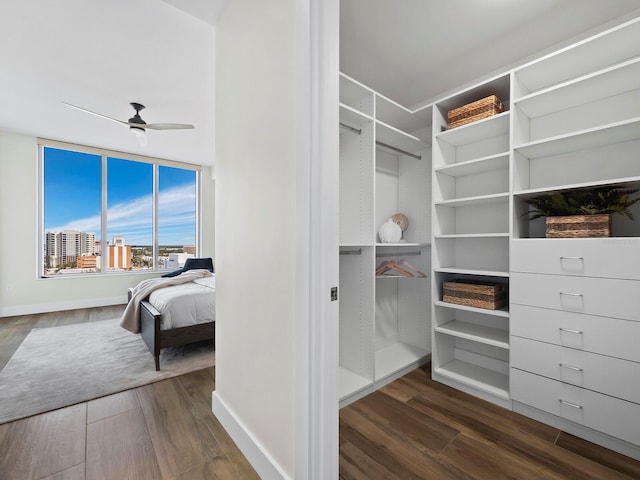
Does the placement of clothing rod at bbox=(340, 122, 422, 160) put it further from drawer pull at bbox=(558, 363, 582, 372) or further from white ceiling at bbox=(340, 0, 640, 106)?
drawer pull at bbox=(558, 363, 582, 372)

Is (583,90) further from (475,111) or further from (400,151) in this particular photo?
(400,151)

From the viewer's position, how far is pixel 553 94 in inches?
72.4

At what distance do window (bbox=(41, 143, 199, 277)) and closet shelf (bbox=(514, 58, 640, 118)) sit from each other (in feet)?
18.6

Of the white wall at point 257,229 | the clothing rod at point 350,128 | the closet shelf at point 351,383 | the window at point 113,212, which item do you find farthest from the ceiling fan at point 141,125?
the closet shelf at point 351,383

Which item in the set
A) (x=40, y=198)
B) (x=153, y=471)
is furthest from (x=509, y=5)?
(x=40, y=198)

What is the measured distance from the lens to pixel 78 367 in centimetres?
261

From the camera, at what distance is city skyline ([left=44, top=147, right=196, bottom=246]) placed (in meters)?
4.77

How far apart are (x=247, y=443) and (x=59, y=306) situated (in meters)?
4.88

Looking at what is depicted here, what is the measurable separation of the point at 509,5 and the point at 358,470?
108 inches

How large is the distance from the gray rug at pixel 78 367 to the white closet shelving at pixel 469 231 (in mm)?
2170

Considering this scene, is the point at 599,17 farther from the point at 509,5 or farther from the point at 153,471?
the point at 153,471

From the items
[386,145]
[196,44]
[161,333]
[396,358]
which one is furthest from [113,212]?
[396,358]

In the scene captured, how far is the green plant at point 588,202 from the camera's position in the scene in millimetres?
1630

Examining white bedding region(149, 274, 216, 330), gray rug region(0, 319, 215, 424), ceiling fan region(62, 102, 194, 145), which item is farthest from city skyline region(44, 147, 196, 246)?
white bedding region(149, 274, 216, 330)
